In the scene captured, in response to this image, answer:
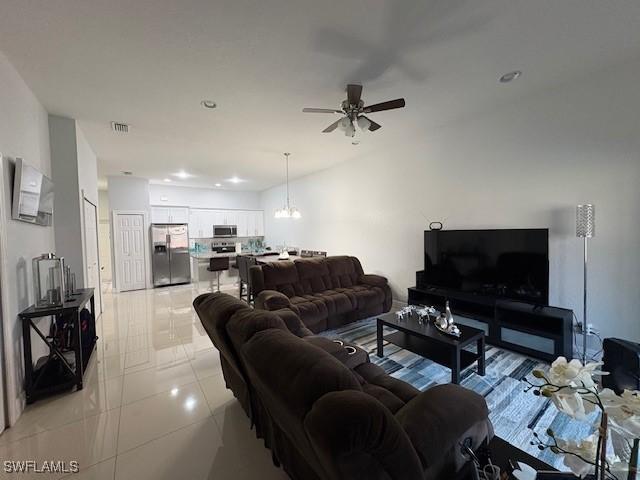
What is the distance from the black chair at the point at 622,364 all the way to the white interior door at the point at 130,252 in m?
8.24

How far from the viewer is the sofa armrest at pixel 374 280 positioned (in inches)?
173

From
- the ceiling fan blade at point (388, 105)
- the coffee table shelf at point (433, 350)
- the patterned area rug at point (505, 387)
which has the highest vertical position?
the ceiling fan blade at point (388, 105)

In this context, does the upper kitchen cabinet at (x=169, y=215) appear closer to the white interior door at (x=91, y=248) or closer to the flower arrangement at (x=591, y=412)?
the white interior door at (x=91, y=248)

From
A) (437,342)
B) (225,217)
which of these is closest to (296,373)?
(437,342)

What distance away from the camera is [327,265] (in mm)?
4508

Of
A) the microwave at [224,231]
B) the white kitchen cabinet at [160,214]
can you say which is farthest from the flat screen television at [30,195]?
the microwave at [224,231]

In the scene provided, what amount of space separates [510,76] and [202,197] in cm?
771

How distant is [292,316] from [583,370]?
1.81 meters

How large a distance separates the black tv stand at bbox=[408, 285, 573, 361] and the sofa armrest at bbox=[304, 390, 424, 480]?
9.07 feet

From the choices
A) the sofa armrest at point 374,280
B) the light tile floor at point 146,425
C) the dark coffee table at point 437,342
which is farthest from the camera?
the sofa armrest at point 374,280

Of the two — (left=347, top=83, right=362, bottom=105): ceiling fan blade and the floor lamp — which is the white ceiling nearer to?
(left=347, top=83, right=362, bottom=105): ceiling fan blade

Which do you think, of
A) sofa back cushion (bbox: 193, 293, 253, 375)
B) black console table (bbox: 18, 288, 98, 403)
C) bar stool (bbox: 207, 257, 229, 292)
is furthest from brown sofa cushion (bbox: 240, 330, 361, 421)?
bar stool (bbox: 207, 257, 229, 292)

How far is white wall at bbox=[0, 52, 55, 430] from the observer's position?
2008mm

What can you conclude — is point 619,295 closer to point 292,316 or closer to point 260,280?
point 292,316
